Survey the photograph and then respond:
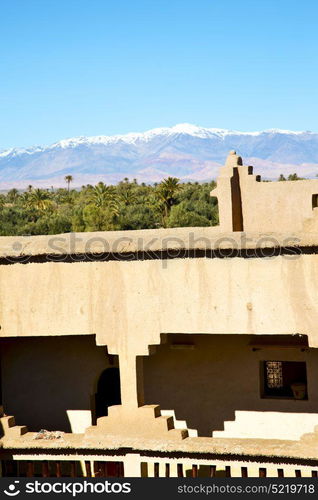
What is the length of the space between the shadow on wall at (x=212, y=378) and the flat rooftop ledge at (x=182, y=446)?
1294 mm

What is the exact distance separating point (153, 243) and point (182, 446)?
102 inches

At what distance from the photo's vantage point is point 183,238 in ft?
30.9

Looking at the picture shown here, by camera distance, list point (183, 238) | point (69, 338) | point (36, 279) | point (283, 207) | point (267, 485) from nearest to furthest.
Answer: point (267, 485)
point (183, 238)
point (36, 279)
point (69, 338)
point (283, 207)

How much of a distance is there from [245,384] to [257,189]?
180 inches

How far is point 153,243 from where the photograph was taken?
945 cm

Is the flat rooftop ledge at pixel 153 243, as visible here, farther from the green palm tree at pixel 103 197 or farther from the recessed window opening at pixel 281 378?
the green palm tree at pixel 103 197

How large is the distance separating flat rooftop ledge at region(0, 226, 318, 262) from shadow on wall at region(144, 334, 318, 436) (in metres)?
1.96

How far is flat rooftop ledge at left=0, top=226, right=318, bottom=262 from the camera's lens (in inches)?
354

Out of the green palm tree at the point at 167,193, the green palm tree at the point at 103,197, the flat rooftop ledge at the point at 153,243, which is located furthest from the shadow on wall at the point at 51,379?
the green palm tree at the point at 167,193

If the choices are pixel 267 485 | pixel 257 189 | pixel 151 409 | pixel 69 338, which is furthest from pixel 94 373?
pixel 257 189

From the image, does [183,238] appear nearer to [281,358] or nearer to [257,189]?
[281,358]

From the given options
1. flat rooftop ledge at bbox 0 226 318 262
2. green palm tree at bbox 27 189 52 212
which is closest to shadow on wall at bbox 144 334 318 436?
flat rooftop ledge at bbox 0 226 318 262

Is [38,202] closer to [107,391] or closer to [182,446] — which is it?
[107,391]

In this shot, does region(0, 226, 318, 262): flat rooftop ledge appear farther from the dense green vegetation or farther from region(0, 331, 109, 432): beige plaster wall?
the dense green vegetation
